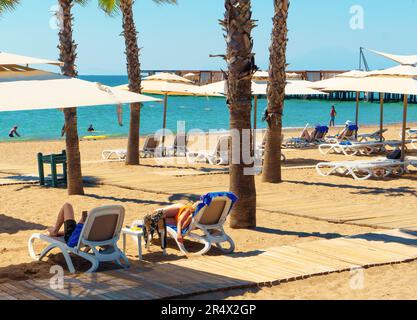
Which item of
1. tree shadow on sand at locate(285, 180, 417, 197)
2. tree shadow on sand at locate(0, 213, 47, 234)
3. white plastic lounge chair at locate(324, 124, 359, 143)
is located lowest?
tree shadow on sand at locate(285, 180, 417, 197)

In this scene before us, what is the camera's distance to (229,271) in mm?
7297

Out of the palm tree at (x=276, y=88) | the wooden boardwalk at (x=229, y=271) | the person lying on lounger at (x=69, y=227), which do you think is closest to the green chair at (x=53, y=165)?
the palm tree at (x=276, y=88)

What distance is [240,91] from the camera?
32.5 feet

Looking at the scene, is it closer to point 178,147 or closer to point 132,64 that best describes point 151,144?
point 178,147

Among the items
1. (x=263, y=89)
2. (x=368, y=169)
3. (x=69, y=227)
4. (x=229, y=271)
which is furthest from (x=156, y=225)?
(x=263, y=89)

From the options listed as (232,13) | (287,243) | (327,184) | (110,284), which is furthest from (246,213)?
(327,184)

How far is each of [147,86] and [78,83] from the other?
1368 centimetres

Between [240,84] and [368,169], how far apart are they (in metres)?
6.34

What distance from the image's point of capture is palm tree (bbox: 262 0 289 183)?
14.2 m

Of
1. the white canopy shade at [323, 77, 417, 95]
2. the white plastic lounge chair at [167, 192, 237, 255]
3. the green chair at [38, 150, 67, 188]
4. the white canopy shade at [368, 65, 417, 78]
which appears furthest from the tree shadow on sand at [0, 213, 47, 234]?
the white canopy shade at [368, 65, 417, 78]

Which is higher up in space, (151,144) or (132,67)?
(132,67)

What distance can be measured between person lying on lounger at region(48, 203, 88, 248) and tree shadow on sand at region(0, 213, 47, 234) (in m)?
1.99

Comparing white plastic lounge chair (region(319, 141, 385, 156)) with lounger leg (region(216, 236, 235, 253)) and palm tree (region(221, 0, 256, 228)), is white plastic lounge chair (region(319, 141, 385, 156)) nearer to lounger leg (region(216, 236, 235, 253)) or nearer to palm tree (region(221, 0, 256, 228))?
Answer: palm tree (region(221, 0, 256, 228))
